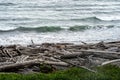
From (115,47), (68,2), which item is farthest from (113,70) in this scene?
(68,2)

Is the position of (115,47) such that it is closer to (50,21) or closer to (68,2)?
(50,21)

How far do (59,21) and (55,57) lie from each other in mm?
19152

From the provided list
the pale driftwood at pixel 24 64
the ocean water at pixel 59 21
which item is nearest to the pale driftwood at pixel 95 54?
the pale driftwood at pixel 24 64

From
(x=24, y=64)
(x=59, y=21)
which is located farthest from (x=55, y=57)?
(x=59, y=21)

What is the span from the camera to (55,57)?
40.1 feet

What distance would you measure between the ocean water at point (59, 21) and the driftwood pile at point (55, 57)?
21.2ft

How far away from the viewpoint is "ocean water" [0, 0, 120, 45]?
22.4 meters

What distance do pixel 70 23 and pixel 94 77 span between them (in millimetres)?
21076

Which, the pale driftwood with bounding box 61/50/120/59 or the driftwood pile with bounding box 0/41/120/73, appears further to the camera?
the pale driftwood with bounding box 61/50/120/59

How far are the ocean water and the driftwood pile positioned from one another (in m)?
6.46

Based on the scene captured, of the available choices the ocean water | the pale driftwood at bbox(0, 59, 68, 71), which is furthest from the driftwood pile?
the ocean water

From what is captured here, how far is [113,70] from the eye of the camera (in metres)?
10.3

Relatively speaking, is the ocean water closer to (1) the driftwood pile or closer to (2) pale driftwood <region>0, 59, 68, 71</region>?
(1) the driftwood pile

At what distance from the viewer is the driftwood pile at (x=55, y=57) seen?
11328 mm
